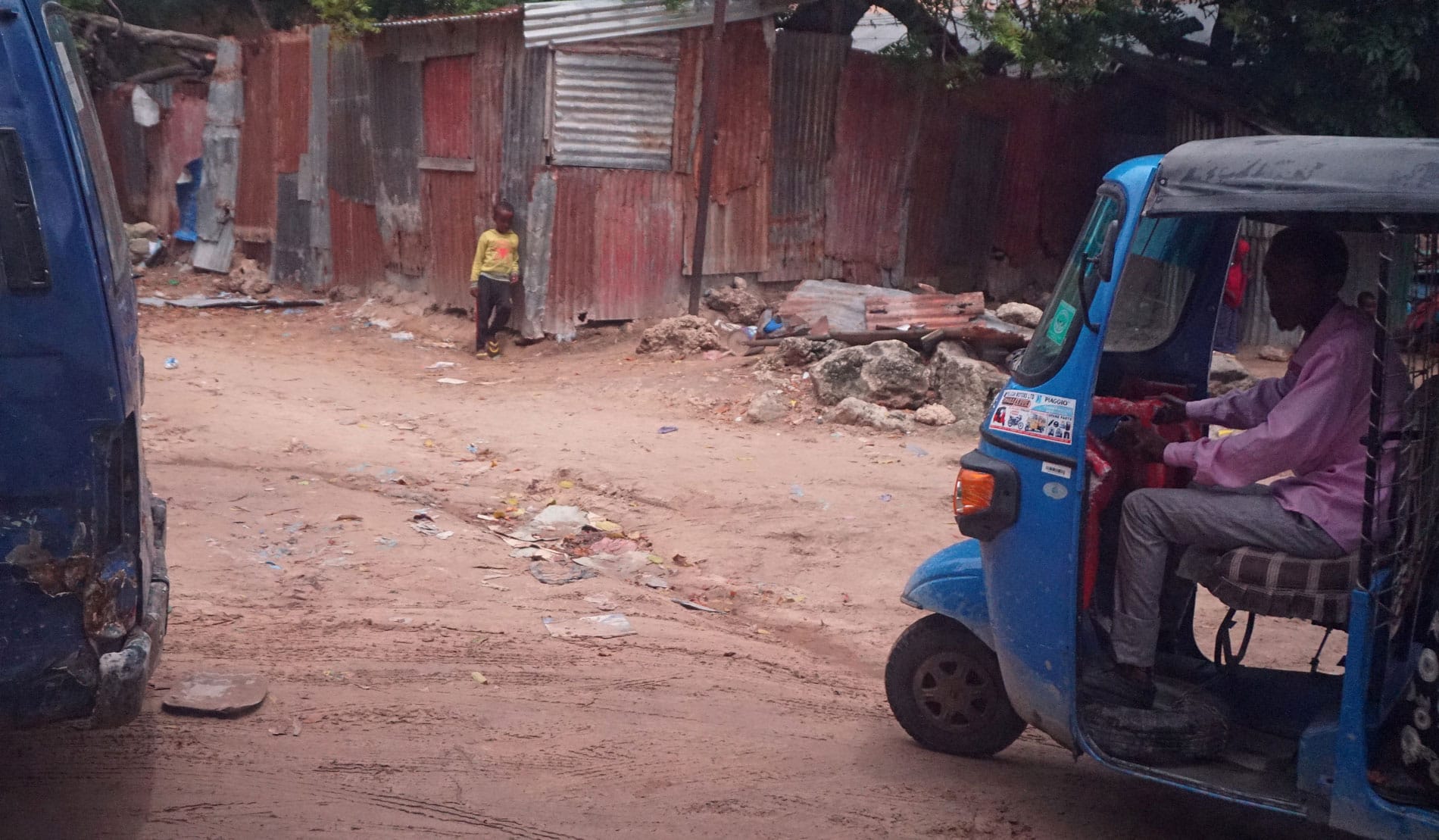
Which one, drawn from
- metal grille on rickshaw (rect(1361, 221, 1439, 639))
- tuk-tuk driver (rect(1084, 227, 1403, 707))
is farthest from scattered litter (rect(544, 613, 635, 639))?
metal grille on rickshaw (rect(1361, 221, 1439, 639))

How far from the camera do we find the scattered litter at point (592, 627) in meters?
5.07

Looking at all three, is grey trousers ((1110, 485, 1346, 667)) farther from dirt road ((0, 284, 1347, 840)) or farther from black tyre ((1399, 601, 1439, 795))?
dirt road ((0, 284, 1347, 840))

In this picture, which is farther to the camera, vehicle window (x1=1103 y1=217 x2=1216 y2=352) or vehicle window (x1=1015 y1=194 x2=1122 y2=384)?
vehicle window (x1=1103 y1=217 x2=1216 y2=352)

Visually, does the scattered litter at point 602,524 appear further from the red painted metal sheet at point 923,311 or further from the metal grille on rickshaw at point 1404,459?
the red painted metal sheet at point 923,311

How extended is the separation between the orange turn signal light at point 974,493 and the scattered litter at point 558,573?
261 centimetres

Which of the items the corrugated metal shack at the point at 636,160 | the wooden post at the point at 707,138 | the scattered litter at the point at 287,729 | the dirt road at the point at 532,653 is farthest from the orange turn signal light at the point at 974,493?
the corrugated metal shack at the point at 636,160

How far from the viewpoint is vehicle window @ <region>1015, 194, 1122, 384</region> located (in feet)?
11.3

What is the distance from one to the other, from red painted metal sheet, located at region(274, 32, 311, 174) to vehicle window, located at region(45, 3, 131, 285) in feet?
43.8

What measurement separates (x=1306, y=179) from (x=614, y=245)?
395 inches

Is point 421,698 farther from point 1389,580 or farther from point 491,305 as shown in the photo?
point 491,305

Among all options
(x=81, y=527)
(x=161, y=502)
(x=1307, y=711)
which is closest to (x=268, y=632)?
(x=161, y=502)

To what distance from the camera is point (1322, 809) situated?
119 inches

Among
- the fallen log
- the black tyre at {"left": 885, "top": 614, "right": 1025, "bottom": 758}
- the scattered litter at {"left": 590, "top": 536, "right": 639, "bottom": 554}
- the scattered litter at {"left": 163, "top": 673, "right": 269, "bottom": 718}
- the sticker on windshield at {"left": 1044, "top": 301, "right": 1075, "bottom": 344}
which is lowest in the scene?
the scattered litter at {"left": 590, "top": 536, "right": 639, "bottom": 554}

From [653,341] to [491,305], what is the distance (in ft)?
6.00
